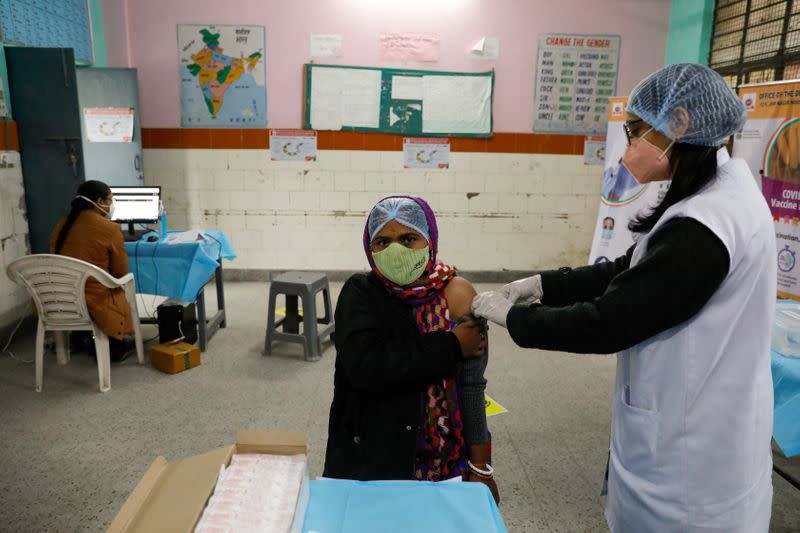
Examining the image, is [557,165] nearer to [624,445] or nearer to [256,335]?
[256,335]

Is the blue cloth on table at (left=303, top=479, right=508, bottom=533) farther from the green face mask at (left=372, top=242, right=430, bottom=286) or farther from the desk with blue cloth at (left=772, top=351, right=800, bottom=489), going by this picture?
the desk with blue cloth at (left=772, top=351, right=800, bottom=489)

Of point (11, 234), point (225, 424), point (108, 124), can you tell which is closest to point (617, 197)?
point (225, 424)

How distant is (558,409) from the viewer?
9.70 ft

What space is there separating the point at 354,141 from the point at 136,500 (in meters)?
4.82

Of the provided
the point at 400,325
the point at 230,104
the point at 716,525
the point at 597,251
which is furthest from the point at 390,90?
the point at 716,525

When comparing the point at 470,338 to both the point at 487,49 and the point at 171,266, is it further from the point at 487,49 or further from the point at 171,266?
the point at 487,49

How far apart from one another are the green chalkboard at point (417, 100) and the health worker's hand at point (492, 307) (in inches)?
170

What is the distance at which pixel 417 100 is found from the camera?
522cm

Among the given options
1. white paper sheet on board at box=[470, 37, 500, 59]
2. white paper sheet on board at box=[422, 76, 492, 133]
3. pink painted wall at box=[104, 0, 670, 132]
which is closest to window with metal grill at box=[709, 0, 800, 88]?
pink painted wall at box=[104, 0, 670, 132]

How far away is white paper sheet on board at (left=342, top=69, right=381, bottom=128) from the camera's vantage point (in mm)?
5137

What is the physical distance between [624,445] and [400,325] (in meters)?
0.55

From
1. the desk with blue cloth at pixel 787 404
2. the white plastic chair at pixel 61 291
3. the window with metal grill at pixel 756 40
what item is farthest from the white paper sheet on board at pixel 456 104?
the desk with blue cloth at pixel 787 404

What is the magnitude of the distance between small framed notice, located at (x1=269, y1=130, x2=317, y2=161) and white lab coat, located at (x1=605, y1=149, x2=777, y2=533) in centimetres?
461

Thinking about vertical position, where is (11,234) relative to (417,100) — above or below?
below
